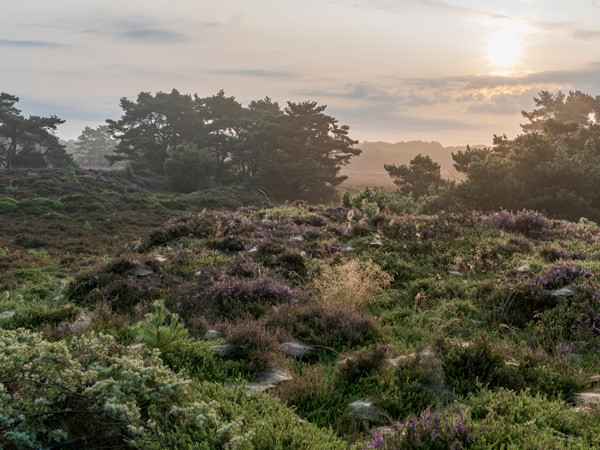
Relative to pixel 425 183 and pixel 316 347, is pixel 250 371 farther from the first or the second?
pixel 425 183

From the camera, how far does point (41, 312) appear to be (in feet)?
20.9

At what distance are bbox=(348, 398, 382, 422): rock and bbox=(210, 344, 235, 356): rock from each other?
178 centimetres

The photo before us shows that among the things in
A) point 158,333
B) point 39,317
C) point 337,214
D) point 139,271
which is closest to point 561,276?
point 158,333

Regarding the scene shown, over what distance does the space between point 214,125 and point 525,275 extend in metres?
59.2

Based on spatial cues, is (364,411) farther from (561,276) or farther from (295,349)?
(561,276)

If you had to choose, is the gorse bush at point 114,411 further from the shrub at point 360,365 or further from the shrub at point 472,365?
the shrub at point 472,365

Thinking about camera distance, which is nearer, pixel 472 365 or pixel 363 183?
pixel 472 365

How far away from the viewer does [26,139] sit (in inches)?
2292

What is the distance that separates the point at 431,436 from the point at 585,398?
1932mm

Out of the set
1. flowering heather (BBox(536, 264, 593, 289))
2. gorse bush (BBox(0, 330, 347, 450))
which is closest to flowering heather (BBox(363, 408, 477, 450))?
gorse bush (BBox(0, 330, 347, 450))

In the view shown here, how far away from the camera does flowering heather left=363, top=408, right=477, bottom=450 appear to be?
3180 millimetres

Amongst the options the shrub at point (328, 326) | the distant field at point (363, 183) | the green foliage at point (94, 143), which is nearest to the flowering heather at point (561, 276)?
the shrub at point (328, 326)

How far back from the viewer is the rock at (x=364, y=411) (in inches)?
154

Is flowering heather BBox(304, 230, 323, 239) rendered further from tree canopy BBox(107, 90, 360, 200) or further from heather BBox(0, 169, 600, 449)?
tree canopy BBox(107, 90, 360, 200)
